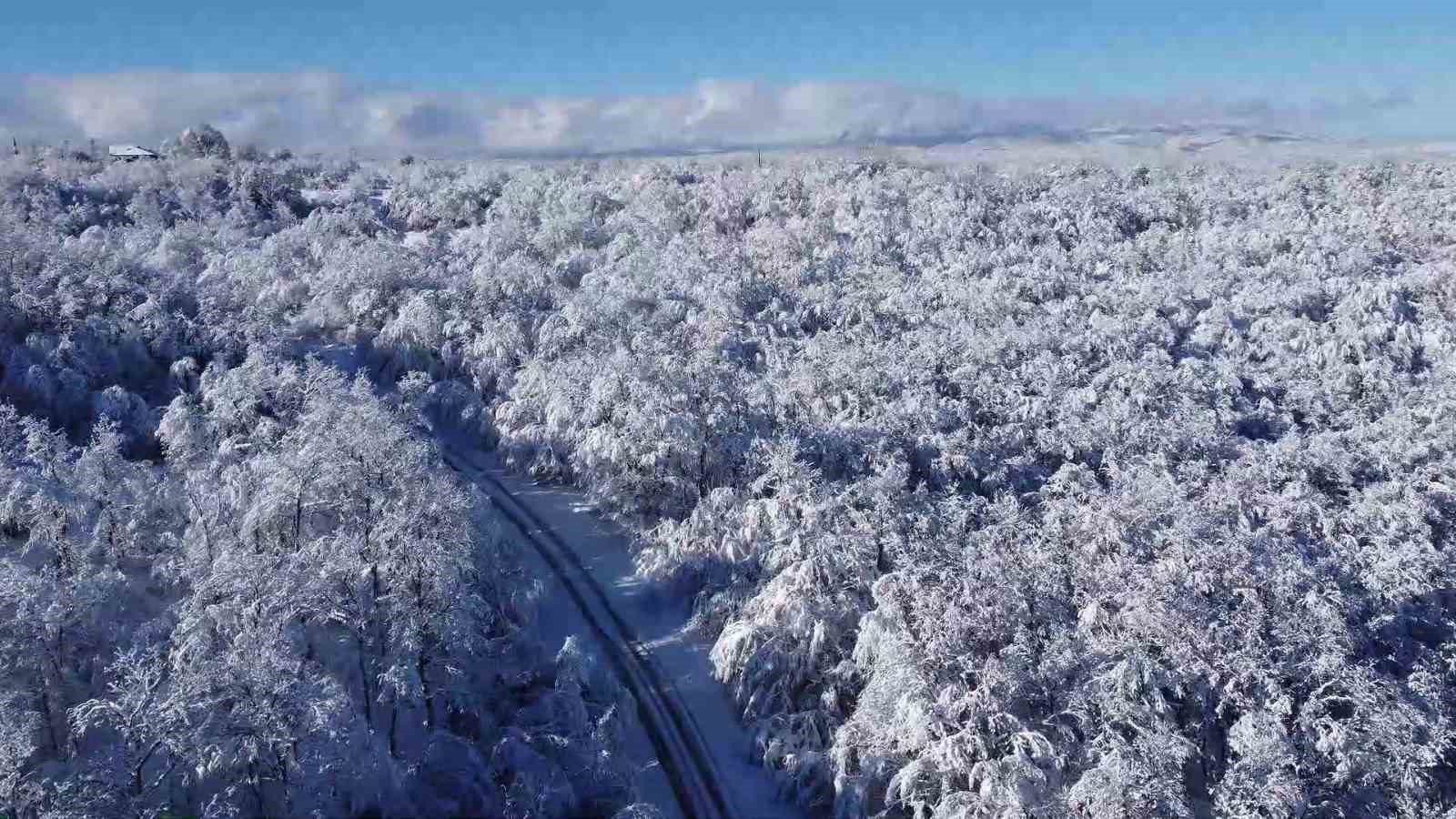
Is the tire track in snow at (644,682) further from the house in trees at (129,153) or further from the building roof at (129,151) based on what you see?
the building roof at (129,151)

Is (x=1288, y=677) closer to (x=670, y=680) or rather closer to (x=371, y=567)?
(x=670, y=680)

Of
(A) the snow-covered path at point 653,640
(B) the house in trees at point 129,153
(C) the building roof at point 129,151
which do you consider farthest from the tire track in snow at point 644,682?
(C) the building roof at point 129,151

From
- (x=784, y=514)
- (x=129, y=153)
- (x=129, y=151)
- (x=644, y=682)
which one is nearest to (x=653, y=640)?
(x=644, y=682)

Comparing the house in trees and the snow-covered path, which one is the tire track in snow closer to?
the snow-covered path

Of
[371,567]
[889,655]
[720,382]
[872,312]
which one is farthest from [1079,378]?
[371,567]

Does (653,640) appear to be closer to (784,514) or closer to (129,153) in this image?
(784,514)

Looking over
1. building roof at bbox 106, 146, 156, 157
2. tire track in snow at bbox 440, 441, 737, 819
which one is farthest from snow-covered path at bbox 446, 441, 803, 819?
building roof at bbox 106, 146, 156, 157
